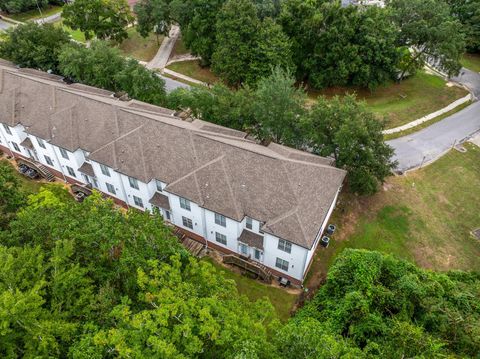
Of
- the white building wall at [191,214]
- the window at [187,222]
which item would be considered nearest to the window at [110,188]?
the white building wall at [191,214]

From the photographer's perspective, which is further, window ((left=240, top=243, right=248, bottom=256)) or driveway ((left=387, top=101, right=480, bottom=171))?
driveway ((left=387, top=101, right=480, bottom=171))

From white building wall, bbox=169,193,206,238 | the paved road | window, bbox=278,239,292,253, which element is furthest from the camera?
the paved road

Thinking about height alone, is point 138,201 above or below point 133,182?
below

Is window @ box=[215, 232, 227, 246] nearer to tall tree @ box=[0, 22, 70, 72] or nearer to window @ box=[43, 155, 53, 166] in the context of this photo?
window @ box=[43, 155, 53, 166]

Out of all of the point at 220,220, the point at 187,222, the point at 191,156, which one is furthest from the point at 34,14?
the point at 220,220

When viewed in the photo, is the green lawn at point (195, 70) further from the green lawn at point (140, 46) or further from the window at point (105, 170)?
the window at point (105, 170)

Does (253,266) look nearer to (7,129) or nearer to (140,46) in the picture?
(7,129)

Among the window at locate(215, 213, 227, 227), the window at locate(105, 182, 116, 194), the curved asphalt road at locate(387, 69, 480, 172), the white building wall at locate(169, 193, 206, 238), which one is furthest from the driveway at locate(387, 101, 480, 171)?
the window at locate(105, 182, 116, 194)
